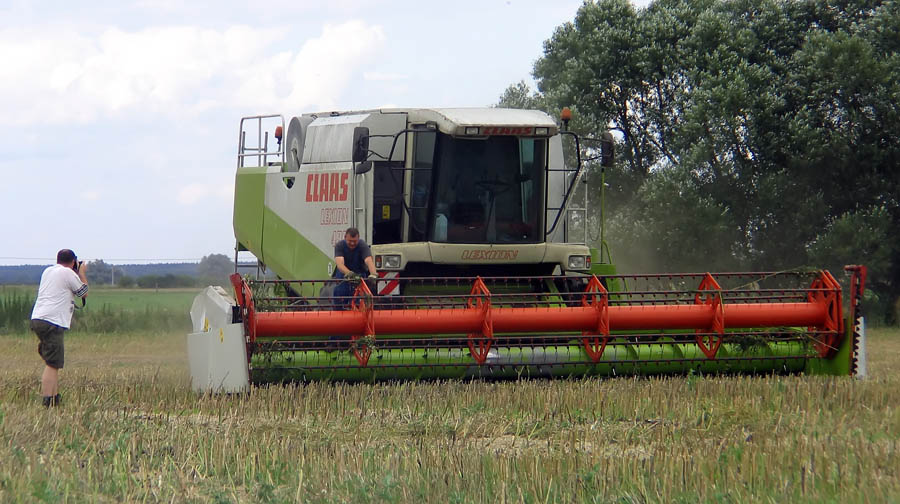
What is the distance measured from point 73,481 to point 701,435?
3.22 metres

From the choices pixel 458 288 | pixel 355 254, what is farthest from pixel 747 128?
pixel 355 254

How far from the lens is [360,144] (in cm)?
923

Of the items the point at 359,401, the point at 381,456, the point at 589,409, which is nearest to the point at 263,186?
the point at 359,401

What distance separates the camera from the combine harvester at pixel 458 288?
25.9ft

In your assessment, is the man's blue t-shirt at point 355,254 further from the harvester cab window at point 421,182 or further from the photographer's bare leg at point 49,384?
the photographer's bare leg at point 49,384

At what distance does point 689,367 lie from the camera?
8.37 metres

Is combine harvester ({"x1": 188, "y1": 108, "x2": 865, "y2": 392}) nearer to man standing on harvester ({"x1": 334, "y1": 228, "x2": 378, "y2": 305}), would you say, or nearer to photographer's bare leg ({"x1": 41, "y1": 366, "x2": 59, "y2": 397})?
man standing on harvester ({"x1": 334, "y1": 228, "x2": 378, "y2": 305})

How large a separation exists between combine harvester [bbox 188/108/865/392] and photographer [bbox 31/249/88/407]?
3.17ft

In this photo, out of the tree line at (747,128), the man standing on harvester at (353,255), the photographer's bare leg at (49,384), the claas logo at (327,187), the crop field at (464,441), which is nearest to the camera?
the crop field at (464,441)

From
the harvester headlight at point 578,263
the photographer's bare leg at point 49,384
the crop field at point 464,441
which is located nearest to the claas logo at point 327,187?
the harvester headlight at point 578,263

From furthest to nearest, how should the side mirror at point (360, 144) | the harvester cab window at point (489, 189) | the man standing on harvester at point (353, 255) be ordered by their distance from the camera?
the harvester cab window at point (489, 189) → the side mirror at point (360, 144) → the man standing on harvester at point (353, 255)

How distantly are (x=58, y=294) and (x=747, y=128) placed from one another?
15.9m

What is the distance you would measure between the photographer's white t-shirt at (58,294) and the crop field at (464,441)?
23.9 inches

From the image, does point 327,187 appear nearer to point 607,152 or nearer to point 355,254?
point 355,254
